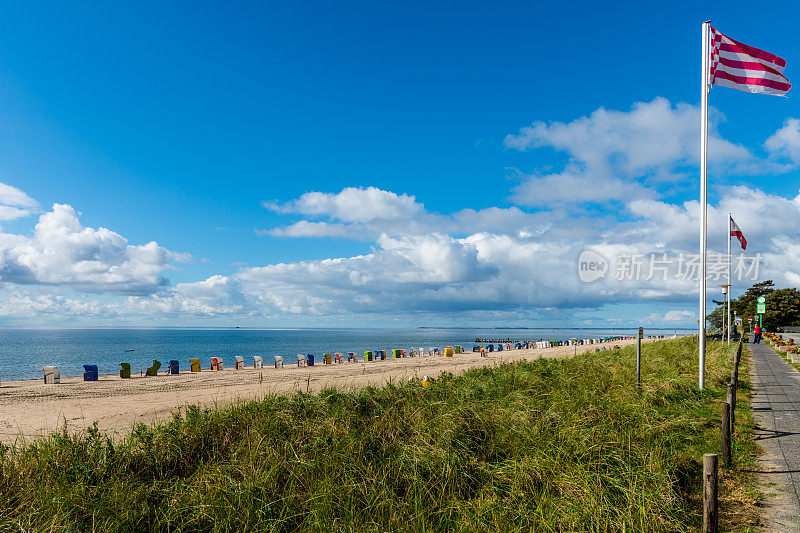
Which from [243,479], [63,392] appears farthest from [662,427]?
[63,392]

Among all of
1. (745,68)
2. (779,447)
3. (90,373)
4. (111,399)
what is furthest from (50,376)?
(745,68)

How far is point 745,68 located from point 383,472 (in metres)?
14.6

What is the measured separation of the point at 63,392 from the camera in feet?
72.1

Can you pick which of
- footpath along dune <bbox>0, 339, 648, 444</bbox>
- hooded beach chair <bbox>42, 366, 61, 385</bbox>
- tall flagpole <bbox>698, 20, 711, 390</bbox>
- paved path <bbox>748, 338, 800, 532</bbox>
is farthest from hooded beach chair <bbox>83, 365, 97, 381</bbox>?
paved path <bbox>748, 338, 800, 532</bbox>

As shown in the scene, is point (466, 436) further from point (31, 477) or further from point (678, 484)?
point (31, 477)

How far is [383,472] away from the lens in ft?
18.6

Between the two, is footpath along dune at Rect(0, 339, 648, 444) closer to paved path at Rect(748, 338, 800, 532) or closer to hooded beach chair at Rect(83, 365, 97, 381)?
hooded beach chair at Rect(83, 365, 97, 381)

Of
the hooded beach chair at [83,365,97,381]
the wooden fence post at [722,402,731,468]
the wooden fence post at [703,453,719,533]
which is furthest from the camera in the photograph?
the hooded beach chair at [83,365,97,381]

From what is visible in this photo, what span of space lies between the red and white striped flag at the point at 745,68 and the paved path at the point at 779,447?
8.40m

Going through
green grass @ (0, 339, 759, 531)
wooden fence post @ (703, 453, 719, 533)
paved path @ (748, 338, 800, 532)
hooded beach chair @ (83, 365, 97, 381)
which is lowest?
hooded beach chair @ (83, 365, 97, 381)

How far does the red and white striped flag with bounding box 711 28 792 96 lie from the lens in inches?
462

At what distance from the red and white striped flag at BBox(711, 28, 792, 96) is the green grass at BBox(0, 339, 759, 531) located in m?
9.71

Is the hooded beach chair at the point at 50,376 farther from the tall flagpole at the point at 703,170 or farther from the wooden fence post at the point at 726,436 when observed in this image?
the tall flagpole at the point at 703,170

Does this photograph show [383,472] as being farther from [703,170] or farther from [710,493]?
[703,170]
